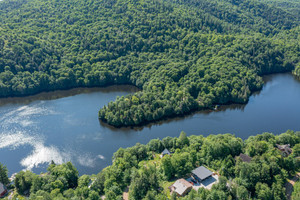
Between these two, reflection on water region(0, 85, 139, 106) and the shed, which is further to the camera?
reflection on water region(0, 85, 139, 106)

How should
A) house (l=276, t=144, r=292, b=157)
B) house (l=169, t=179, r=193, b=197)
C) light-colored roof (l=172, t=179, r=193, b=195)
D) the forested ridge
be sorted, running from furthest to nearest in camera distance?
the forested ridge
house (l=276, t=144, r=292, b=157)
light-colored roof (l=172, t=179, r=193, b=195)
house (l=169, t=179, r=193, b=197)

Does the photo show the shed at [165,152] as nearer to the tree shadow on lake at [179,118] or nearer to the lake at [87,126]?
the lake at [87,126]

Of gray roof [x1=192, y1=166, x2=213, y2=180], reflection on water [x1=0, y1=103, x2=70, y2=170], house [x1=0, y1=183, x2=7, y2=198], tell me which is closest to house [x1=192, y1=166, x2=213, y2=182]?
gray roof [x1=192, y1=166, x2=213, y2=180]

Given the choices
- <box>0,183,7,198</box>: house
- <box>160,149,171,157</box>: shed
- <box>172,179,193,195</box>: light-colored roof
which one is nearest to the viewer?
<box>172,179,193,195</box>: light-colored roof

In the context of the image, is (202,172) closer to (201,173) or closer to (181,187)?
(201,173)

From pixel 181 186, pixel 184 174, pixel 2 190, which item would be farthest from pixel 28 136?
pixel 181 186

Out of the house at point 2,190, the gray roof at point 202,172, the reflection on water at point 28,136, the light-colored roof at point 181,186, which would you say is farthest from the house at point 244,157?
the house at point 2,190

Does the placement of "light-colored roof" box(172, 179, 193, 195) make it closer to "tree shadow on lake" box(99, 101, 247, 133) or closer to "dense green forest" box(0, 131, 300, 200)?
"dense green forest" box(0, 131, 300, 200)
